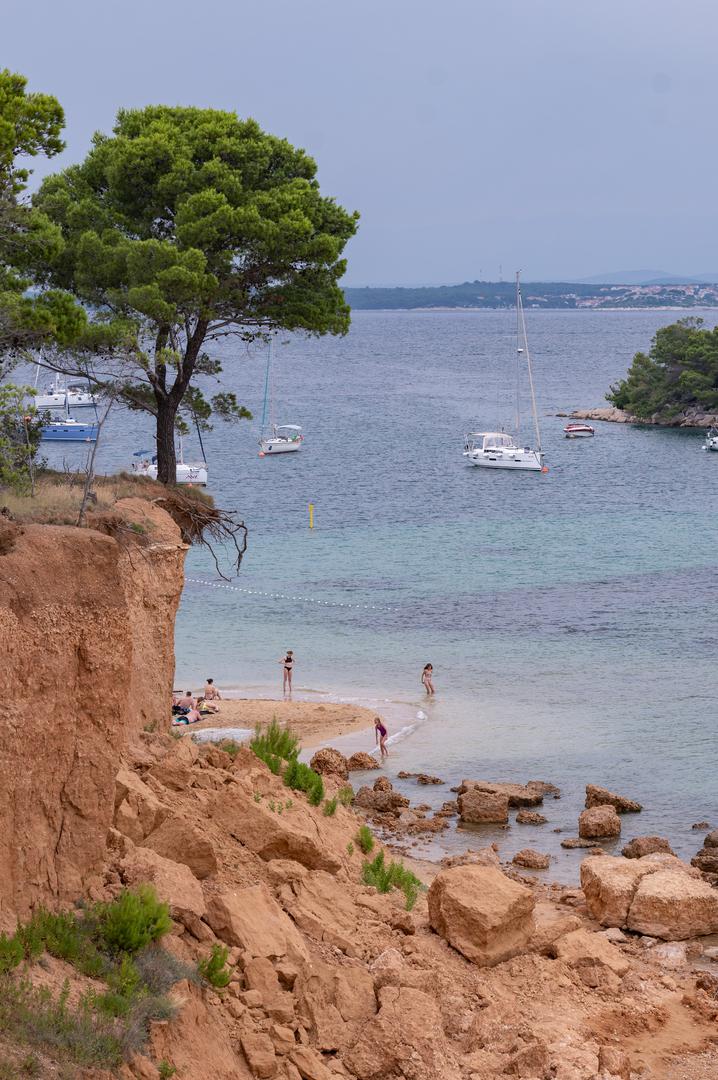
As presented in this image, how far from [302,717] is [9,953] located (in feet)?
73.2

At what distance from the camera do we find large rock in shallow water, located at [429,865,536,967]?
53.5 ft

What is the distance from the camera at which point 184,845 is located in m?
14.5

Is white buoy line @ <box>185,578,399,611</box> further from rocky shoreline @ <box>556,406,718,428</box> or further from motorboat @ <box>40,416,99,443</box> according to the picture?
rocky shoreline @ <box>556,406,718,428</box>

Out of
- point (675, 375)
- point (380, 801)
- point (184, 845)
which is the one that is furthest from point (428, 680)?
point (675, 375)

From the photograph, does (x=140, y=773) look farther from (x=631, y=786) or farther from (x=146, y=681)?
(x=631, y=786)

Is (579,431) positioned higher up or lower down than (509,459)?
higher up

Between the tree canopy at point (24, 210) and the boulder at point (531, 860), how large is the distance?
12.4 m

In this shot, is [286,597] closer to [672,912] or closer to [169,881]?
[672,912]

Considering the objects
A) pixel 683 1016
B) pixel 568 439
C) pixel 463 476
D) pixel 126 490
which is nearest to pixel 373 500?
pixel 463 476

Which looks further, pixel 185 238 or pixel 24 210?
pixel 185 238

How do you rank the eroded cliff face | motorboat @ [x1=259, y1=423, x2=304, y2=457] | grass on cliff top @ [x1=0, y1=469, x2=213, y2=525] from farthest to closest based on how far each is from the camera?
motorboat @ [x1=259, y1=423, x2=304, y2=457], grass on cliff top @ [x1=0, y1=469, x2=213, y2=525], the eroded cliff face

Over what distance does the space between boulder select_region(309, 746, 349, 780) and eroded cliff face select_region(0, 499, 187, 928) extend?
608 inches

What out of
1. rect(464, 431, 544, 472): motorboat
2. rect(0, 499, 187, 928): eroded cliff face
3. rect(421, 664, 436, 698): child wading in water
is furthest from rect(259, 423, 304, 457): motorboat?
rect(0, 499, 187, 928): eroded cliff face

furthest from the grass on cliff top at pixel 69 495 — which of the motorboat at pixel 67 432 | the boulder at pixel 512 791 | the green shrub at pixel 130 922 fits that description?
the motorboat at pixel 67 432
